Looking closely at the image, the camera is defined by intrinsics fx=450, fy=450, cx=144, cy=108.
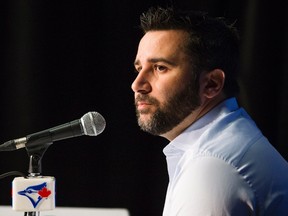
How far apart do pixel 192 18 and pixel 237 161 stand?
1.74ft

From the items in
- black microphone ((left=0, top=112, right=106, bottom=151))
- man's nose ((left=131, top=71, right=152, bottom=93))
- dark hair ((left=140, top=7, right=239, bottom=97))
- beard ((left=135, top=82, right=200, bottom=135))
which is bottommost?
black microphone ((left=0, top=112, right=106, bottom=151))

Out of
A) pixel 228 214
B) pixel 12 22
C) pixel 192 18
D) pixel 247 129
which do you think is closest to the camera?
pixel 228 214

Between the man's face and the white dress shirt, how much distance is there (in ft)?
0.64

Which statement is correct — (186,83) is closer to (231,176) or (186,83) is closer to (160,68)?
(160,68)

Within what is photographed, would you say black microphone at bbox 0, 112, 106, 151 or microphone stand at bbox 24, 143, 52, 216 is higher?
black microphone at bbox 0, 112, 106, 151

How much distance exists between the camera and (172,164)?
1309mm

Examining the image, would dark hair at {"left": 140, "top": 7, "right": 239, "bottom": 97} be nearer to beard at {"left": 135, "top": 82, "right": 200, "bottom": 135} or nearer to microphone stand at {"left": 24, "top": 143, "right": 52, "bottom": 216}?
beard at {"left": 135, "top": 82, "right": 200, "bottom": 135}

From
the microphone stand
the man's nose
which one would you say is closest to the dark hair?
the man's nose

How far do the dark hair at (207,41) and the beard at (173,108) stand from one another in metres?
0.06

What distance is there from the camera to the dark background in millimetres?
1987

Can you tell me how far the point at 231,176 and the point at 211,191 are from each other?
2.7 inches

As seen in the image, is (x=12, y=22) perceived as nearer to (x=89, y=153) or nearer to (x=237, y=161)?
(x=89, y=153)

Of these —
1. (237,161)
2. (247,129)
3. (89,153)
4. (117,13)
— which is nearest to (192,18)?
(247,129)

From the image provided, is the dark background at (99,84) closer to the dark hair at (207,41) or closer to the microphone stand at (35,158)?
the dark hair at (207,41)
